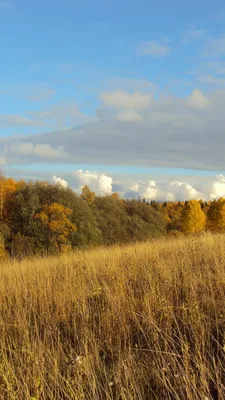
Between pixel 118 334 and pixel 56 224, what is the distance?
27.5 metres

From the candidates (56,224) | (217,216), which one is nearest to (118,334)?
(56,224)

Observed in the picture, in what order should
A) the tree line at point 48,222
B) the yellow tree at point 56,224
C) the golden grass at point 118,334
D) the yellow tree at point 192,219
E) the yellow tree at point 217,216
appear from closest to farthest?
1. the golden grass at point 118,334
2. the tree line at point 48,222
3. the yellow tree at point 56,224
4. the yellow tree at point 192,219
5. the yellow tree at point 217,216

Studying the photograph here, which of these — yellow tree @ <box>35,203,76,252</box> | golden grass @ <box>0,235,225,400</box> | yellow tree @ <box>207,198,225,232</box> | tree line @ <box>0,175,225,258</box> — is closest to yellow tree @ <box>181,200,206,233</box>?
yellow tree @ <box>207,198,225,232</box>

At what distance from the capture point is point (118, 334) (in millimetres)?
3613

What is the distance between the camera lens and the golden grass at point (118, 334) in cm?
269

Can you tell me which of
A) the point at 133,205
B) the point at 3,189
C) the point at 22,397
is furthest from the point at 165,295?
the point at 133,205

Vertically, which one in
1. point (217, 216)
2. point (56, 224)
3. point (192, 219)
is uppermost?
point (56, 224)

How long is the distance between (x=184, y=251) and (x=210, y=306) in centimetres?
347

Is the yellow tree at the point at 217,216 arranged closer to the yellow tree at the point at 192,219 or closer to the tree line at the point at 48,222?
the yellow tree at the point at 192,219

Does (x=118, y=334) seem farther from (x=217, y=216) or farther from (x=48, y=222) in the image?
(x=217, y=216)

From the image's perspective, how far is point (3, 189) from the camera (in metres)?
39.8

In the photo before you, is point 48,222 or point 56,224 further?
point 48,222

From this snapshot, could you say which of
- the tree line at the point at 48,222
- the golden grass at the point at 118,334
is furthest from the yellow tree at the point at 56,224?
the golden grass at the point at 118,334

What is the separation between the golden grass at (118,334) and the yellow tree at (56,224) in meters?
23.8
